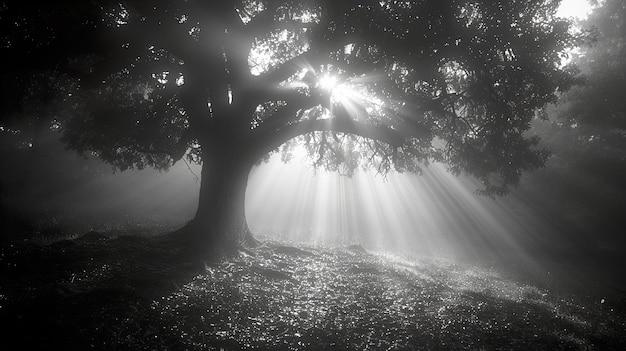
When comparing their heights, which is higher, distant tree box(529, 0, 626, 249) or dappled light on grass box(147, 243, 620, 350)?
distant tree box(529, 0, 626, 249)

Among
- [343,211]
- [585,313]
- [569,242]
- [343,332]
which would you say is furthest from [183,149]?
[343,211]

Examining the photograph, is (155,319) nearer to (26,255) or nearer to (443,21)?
(26,255)

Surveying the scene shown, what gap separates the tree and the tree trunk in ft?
0.15

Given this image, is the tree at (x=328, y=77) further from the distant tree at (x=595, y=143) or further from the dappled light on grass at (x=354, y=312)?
the distant tree at (x=595, y=143)

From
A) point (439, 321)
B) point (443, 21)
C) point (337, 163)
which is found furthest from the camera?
point (337, 163)

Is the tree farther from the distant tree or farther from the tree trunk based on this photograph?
the distant tree

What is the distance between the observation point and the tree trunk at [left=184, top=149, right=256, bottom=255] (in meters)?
12.2

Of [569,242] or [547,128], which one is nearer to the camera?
[569,242]

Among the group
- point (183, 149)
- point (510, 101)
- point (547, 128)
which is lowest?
point (183, 149)

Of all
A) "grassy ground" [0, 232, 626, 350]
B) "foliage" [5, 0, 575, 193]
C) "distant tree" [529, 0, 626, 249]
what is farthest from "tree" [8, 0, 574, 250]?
"distant tree" [529, 0, 626, 249]

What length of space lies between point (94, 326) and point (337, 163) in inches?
668

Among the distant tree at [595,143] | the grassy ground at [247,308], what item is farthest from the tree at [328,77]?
the distant tree at [595,143]

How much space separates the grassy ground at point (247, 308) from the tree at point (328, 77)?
3.73m

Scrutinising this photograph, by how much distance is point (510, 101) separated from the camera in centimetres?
1133
